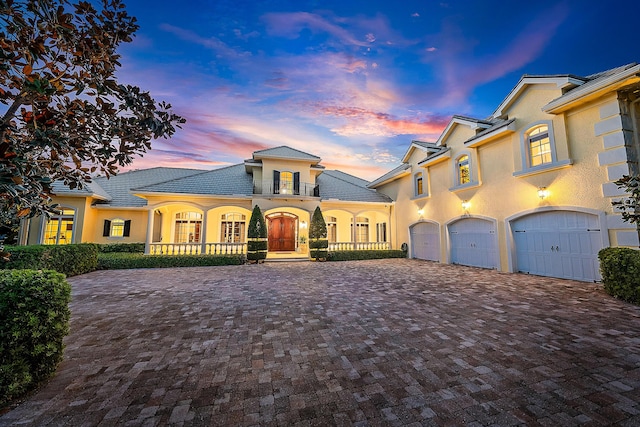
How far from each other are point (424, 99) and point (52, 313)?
15.8 meters

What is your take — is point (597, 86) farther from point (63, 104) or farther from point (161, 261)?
point (161, 261)

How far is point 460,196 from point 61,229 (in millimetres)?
22703

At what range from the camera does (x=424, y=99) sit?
13.1 metres

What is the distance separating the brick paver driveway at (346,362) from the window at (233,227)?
9978mm

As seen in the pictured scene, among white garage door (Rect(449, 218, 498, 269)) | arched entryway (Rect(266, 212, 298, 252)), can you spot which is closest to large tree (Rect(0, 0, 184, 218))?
white garage door (Rect(449, 218, 498, 269))

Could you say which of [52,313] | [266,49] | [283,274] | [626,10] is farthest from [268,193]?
[626,10]

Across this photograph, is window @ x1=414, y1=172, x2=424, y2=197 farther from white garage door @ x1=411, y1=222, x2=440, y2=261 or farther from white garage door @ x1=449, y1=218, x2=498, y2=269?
white garage door @ x1=449, y1=218, x2=498, y2=269

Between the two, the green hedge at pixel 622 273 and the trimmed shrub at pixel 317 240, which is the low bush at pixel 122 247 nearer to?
the trimmed shrub at pixel 317 240

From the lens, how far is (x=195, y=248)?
13672 mm

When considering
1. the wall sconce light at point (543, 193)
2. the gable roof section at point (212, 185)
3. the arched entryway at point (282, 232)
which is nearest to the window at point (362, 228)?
the arched entryway at point (282, 232)

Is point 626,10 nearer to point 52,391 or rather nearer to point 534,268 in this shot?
point 534,268

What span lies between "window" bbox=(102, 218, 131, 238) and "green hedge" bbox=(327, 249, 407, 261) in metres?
13.6

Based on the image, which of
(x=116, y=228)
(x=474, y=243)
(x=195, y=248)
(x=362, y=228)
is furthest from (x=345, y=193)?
(x=116, y=228)

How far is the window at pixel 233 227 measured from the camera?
16156 millimetres
